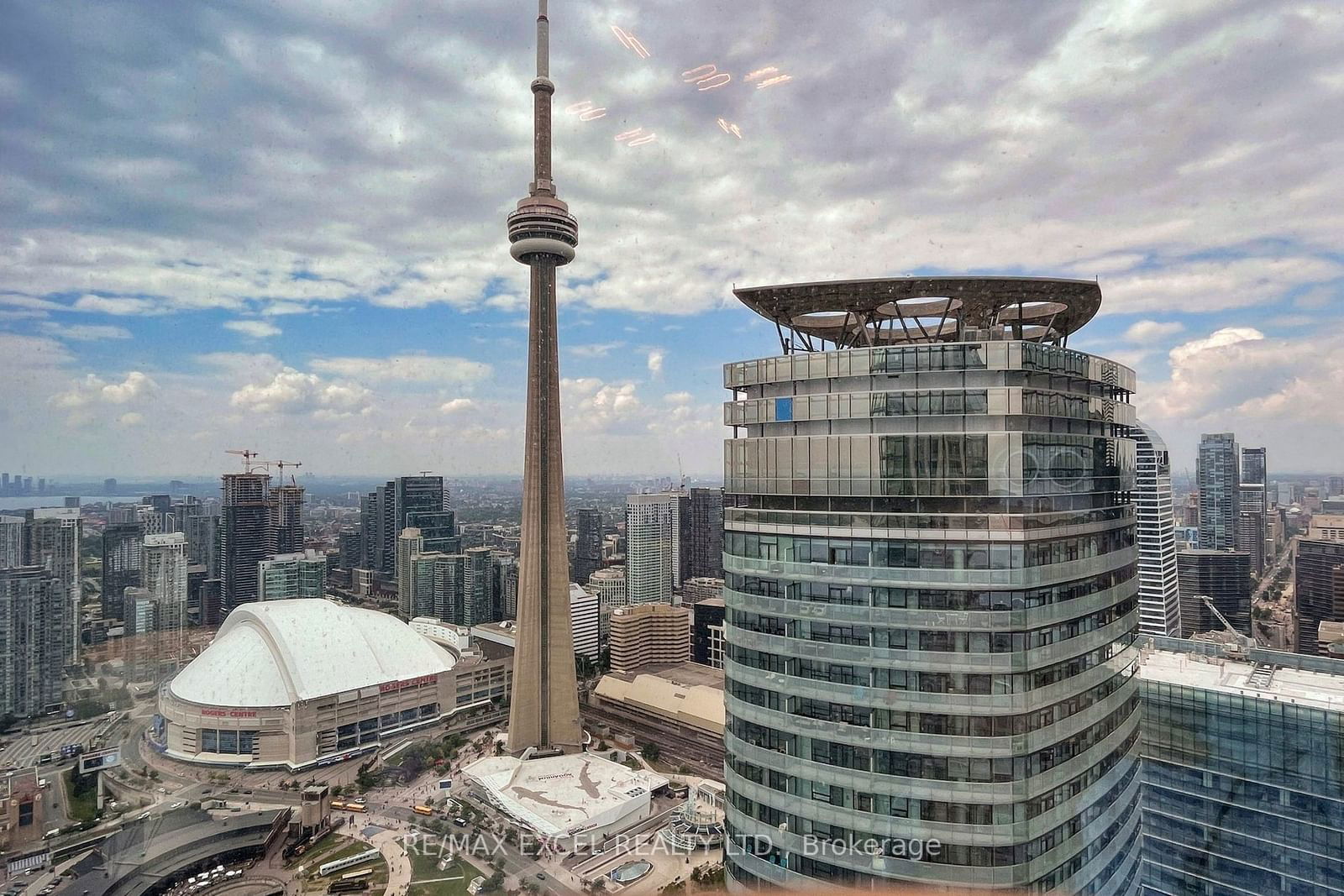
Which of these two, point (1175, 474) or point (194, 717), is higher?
point (1175, 474)

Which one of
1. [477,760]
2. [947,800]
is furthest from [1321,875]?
[477,760]

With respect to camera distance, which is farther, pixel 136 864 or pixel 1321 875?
pixel 136 864

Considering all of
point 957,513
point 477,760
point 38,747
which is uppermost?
point 957,513

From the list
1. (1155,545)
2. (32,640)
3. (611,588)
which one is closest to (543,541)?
(32,640)

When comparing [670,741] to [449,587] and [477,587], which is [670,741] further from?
[449,587]

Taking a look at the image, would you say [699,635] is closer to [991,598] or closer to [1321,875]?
[1321,875]

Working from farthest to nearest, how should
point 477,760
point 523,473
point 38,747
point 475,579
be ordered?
point 475,579 < point 523,473 < point 477,760 < point 38,747

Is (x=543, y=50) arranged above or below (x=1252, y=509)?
above
